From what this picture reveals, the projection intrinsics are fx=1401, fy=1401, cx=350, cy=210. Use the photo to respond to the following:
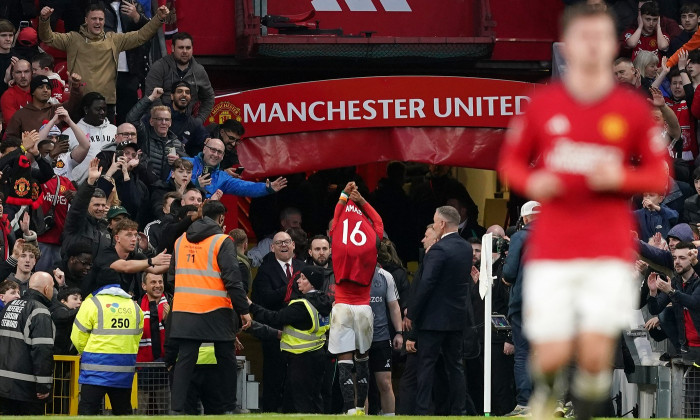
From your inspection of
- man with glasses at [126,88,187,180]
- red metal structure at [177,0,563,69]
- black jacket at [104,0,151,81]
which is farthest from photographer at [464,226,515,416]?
black jacket at [104,0,151,81]

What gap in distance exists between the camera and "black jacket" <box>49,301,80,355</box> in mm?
13766

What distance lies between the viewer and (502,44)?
2153cm

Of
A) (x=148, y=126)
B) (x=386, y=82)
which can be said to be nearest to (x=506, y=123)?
(x=386, y=82)

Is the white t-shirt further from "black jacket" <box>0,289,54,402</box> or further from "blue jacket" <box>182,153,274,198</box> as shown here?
"black jacket" <box>0,289,54,402</box>

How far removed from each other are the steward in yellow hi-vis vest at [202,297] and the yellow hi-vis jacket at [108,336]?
0.68 metres

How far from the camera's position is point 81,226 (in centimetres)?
1495

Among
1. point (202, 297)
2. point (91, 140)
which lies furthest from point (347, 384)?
point (91, 140)

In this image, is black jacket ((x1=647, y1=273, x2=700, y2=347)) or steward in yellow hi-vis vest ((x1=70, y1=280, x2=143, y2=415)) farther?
black jacket ((x1=647, y1=273, x2=700, y2=347))

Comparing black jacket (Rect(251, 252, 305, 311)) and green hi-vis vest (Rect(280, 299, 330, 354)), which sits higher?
black jacket (Rect(251, 252, 305, 311))

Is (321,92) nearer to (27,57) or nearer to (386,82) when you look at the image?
(386,82)

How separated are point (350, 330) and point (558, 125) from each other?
745 cm

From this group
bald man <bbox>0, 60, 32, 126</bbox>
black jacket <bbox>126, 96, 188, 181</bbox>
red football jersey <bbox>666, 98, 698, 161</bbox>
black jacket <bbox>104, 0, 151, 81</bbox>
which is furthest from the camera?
red football jersey <bbox>666, 98, 698, 161</bbox>

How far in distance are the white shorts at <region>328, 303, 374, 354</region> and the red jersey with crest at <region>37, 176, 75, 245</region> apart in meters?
3.61

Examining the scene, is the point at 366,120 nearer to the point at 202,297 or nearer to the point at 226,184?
the point at 226,184
